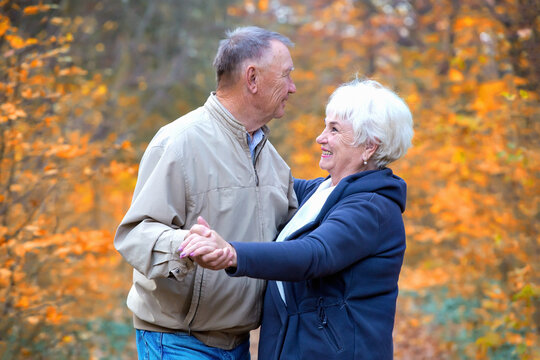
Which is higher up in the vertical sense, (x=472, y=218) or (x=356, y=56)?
(x=356, y=56)

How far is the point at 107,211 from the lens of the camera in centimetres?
1128

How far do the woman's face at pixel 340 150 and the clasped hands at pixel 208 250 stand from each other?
2.65ft

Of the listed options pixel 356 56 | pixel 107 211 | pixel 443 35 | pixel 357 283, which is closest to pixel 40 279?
pixel 357 283

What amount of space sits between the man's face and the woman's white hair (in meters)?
0.33

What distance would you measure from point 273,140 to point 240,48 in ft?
28.2

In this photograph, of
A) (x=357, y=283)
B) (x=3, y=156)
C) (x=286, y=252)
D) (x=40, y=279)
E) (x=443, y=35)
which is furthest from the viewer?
(x=443, y=35)

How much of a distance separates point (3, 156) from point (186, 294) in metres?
2.49

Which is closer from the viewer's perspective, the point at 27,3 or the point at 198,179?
the point at 198,179

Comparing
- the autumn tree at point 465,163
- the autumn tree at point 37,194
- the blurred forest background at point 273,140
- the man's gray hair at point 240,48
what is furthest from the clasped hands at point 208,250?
the autumn tree at point 37,194

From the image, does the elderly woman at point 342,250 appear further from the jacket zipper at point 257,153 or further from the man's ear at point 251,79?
the man's ear at point 251,79

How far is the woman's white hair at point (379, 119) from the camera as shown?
2910 millimetres

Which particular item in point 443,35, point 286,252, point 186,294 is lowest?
point 186,294

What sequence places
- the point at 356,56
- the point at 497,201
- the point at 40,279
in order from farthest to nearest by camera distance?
the point at 356,56, the point at 497,201, the point at 40,279

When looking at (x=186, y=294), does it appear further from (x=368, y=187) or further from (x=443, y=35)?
(x=443, y=35)
